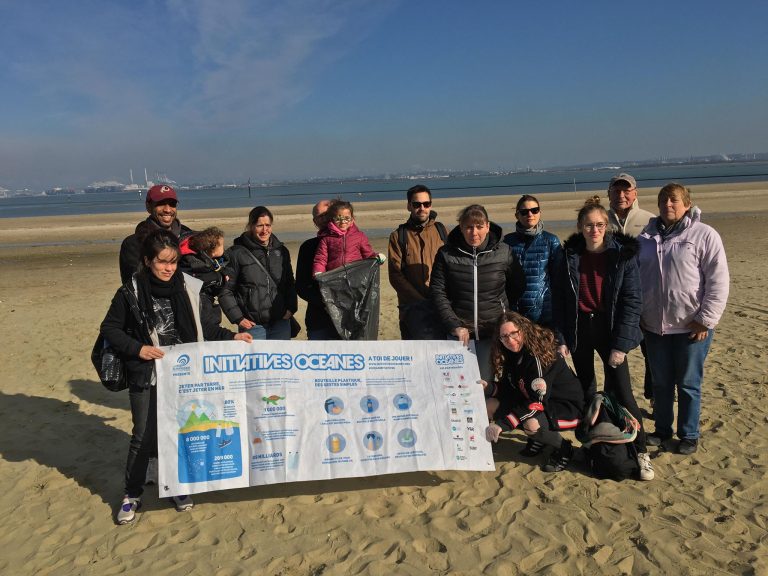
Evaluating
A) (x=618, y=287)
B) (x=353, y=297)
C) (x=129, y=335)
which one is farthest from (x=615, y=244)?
(x=129, y=335)

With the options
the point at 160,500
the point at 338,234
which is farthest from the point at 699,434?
the point at 160,500

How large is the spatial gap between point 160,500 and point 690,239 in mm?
4792

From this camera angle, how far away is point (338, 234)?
16.8 ft

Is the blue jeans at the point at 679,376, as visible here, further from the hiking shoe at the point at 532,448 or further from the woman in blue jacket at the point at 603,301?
the hiking shoe at the point at 532,448

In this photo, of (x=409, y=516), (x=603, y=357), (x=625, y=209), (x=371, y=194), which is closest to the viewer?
(x=409, y=516)

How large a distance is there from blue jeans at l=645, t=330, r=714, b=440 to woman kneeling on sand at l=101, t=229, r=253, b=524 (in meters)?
3.56

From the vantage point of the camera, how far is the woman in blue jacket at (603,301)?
14.9ft

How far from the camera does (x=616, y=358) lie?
4605mm

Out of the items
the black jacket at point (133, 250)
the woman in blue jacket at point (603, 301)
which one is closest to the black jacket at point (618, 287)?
the woman in blue jacket at point (603, 301)

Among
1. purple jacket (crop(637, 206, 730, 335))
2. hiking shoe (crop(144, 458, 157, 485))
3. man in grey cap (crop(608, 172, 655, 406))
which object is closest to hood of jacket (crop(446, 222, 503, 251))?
purple jacket (crop(637, 206, 730, 335))

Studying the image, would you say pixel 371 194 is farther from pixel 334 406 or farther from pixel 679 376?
pixel 334 406

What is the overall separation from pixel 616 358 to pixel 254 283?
324cm

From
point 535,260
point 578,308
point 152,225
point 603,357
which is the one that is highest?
point 152,225

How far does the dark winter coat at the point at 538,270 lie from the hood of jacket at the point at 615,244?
145 mm
